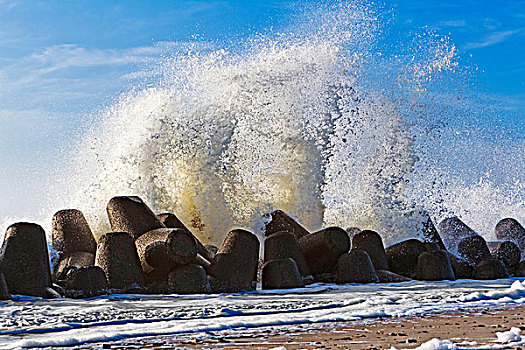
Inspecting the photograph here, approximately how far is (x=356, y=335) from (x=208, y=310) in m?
1.46

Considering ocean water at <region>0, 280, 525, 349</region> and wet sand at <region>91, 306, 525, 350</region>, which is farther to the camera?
ocean water at <region>0, 280, 525, 349</region>

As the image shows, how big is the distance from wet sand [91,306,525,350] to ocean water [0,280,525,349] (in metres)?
0.19

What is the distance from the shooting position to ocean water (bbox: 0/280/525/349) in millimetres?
3645

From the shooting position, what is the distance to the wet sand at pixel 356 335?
10.1ft

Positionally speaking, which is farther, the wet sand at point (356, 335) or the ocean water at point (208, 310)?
the ocean water at point (208, 310)

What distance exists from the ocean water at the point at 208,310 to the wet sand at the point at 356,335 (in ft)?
A: 0.62

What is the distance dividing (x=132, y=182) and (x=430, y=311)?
6125mm

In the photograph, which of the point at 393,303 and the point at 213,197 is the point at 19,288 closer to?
the point at 393,303

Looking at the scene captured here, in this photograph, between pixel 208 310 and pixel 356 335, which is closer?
pixel 356 335

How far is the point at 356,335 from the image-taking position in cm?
339

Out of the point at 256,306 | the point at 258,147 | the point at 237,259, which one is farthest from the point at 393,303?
the point at 258,147

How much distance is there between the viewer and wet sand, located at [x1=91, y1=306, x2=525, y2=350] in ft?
10.1

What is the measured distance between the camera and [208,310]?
4.55 m

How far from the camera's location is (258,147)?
10.4m
